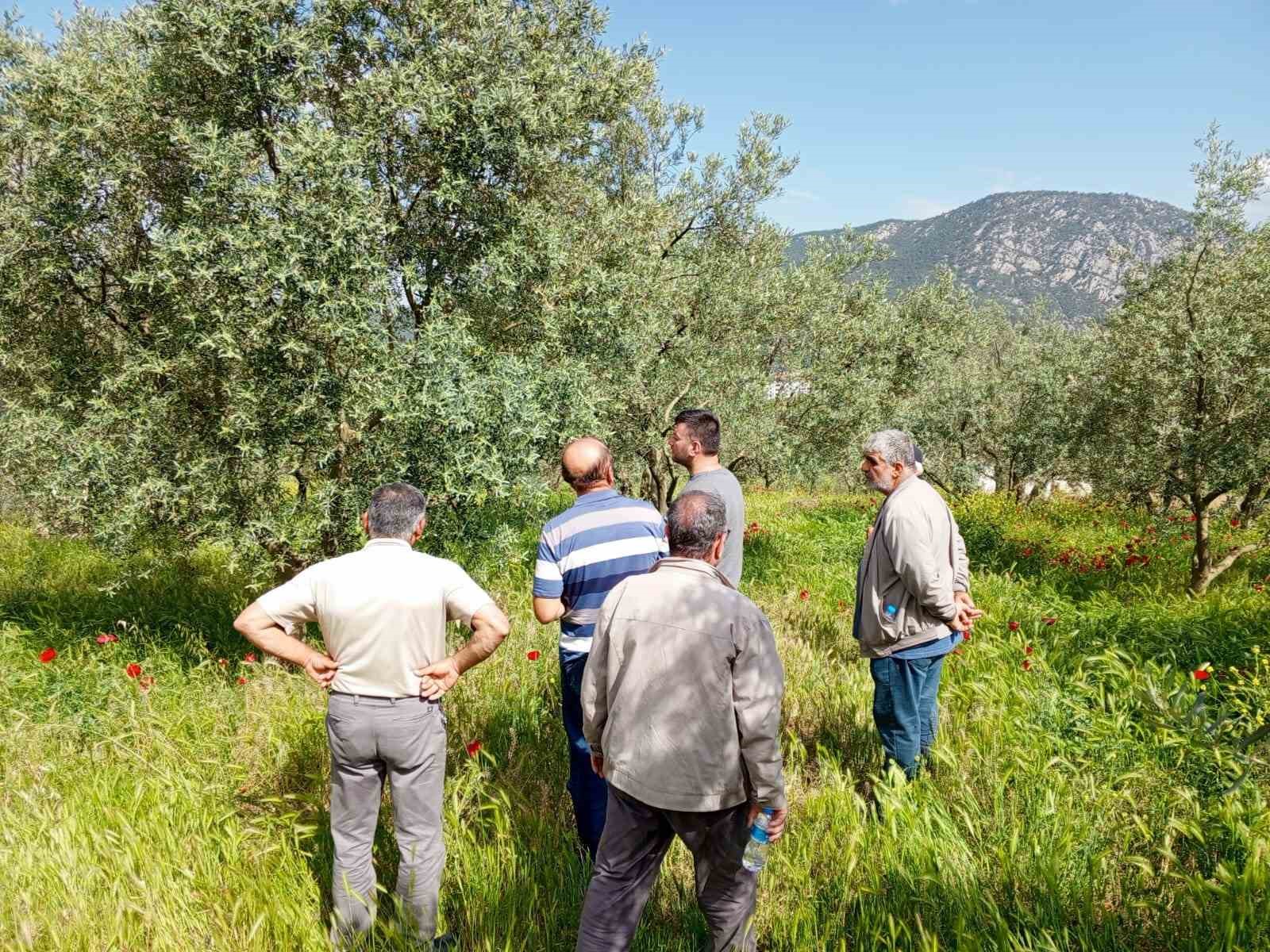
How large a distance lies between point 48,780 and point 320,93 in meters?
6.07

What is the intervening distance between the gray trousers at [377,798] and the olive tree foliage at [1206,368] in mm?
10095

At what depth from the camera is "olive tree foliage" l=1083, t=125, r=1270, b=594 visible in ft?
27.6

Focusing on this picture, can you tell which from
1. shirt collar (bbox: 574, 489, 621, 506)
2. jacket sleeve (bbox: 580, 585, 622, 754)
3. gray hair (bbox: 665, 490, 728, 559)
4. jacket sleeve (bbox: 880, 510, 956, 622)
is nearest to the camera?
gray hair (bbox: 665, 490, 728, 559)

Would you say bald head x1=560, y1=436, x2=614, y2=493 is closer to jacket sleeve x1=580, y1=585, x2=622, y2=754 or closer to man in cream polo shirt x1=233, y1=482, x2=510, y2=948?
man in cream polo shirt x1=233, y1=482, x2=510, y2=948

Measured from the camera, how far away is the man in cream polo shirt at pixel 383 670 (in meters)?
3.04

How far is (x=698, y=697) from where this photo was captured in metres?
2.60

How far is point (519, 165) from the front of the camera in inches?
247

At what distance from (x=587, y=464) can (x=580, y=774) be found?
1.81 m

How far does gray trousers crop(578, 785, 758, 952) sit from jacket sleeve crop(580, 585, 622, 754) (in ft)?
1.01

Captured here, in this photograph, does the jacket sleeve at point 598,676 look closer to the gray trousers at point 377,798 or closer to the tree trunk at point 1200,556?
the gray trousers at point 377,798

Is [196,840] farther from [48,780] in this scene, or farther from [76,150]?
[76,150]

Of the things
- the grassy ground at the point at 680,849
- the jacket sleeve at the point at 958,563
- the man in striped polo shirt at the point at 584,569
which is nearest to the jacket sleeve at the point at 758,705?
the grassy ground at the point at 680,849

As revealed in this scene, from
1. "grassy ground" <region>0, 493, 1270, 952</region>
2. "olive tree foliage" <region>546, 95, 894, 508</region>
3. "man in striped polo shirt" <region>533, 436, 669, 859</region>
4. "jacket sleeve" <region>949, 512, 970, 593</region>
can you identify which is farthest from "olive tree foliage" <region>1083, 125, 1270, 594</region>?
"man in striped polo shirt" <region>533, 436, 669, 859</region>

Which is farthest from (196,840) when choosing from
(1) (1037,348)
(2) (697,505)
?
(1) (1037,348)
